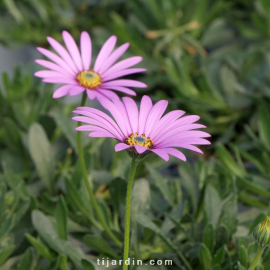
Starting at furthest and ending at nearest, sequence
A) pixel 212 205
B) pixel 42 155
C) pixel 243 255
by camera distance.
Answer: pixel 42 155
pixel 212 205
pixel 243 255

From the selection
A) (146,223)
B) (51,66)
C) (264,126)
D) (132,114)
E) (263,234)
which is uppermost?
(264,126)

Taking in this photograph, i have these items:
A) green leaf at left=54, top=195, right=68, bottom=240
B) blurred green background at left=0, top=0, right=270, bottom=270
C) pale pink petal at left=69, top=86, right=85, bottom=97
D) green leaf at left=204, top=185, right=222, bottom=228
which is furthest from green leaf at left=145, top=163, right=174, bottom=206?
pale pink petal at left=69, top=86, right=85, bottom=97

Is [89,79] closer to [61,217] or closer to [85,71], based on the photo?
[85,71]

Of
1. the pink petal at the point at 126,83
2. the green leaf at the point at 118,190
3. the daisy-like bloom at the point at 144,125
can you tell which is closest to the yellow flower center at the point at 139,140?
the daisy-like bloom at the point at 144,125

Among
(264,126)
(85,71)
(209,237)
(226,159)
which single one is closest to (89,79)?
(85,71)

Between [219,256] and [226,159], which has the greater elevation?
[226,159]

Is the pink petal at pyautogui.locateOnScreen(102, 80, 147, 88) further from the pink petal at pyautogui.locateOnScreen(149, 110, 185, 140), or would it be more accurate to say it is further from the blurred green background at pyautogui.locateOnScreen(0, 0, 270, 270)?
the blurred green background at pyautogui.locateOnScreen(0, 0, 270, 270)

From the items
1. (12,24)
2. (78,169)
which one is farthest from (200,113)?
(12,24)
